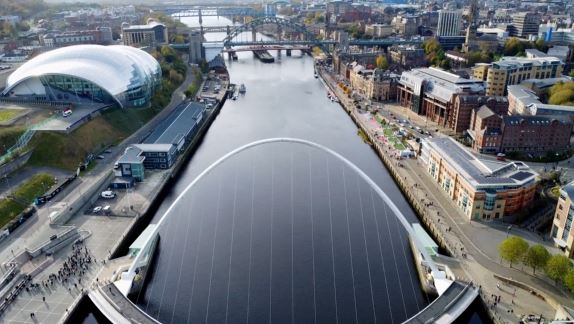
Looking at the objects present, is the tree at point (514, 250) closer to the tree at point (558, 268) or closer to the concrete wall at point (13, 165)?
the tree at point (558, 268)

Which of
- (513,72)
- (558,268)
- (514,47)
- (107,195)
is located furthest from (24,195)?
(514,47)

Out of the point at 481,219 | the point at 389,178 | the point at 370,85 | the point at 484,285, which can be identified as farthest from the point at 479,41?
the point at 484,285

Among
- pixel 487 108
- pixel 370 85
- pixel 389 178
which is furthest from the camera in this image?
pixel 370 85

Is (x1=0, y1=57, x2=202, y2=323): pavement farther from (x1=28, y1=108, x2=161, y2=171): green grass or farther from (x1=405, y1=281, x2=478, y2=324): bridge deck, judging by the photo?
(x1=405, y1=281, x2=478, y2=324): bridge deck

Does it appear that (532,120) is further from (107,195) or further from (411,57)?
(411,57)

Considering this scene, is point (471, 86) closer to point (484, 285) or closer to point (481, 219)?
point (481, 219)

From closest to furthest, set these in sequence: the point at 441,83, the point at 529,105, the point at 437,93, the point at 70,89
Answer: the point at 70,89, the point at 529,105, the point at 437,93, the point at 441,83

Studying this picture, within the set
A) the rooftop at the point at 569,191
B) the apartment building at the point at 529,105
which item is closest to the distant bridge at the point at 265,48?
the apartment building at the point at 529,105
